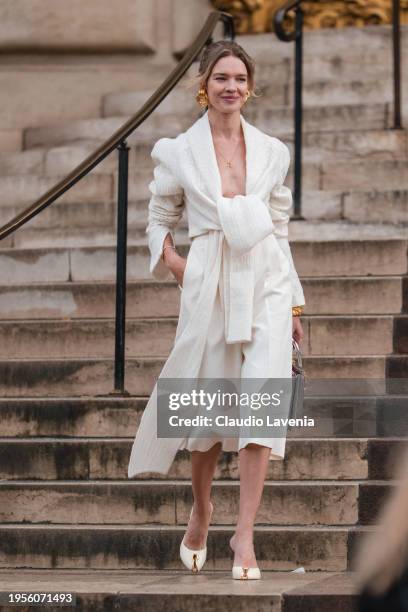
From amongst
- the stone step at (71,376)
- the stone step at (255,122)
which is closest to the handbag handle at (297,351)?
the stone step at (71,376)

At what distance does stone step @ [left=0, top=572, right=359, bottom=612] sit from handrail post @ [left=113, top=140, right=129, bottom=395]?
Result: 1.50 meters

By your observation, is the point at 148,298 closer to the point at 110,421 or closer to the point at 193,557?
the point at 110,421

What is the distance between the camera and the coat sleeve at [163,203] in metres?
5.71

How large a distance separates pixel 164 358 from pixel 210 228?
189cm

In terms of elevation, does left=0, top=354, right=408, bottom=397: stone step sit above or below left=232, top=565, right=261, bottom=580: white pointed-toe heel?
above

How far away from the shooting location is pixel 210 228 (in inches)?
218

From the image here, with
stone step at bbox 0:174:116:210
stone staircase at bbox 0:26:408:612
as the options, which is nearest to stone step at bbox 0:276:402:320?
stone staircase at bbox 0:26:408:612

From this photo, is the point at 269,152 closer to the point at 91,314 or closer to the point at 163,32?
the point at 91,314

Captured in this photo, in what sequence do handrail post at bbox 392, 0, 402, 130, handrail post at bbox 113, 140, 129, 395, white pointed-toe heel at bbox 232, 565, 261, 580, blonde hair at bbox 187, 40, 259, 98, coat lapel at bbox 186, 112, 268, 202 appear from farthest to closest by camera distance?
handrail post at bbox 392, 0, 402, 130, handrail post at bbox 113, 140, 129, 395, blonde hair at bbox 187, 40, 259, 98, coat lapel at bbox 186, 112, 268, 202, white pointed-toe heel at bbox 232, 565, 261, 580

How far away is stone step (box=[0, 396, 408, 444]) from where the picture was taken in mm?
6492

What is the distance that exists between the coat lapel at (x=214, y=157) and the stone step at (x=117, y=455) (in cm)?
129

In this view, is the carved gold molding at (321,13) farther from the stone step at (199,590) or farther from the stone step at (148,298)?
the stone step at (199,590)

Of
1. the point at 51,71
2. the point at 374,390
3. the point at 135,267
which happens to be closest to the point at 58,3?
the point at 51,71

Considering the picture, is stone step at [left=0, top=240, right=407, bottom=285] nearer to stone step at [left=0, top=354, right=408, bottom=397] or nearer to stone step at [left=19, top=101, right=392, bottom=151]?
stone step at [left=0, top=354, right=408, bottom=397]
